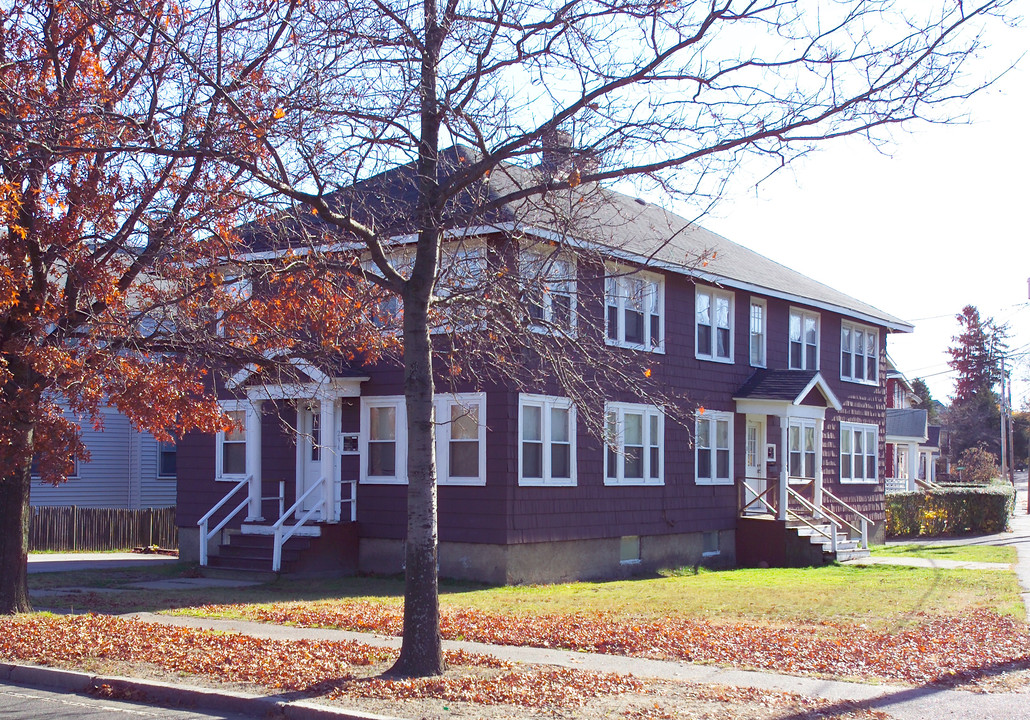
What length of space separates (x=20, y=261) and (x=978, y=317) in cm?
10674

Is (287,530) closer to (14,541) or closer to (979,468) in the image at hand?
(14,541)

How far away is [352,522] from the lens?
20.5 m

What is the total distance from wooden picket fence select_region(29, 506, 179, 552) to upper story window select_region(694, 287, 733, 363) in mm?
15457

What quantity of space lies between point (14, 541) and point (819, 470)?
1955 cm

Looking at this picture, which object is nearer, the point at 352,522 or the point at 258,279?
the point at 258,279

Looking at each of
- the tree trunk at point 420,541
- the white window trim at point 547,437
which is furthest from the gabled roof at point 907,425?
the tree trunk at point 420,541

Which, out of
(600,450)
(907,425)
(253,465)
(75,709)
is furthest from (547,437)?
(907,425)

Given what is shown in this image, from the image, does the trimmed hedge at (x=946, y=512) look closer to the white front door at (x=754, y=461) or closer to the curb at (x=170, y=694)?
the white front door at (x=754, y=461)

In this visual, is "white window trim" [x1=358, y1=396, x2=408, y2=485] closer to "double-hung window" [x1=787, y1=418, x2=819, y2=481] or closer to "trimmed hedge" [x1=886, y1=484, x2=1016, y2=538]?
"double-hung window" [x1=787, y1=418, x2=819, y2=481]

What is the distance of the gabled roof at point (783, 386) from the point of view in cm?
2423

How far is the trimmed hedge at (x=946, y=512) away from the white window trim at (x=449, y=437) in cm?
2103

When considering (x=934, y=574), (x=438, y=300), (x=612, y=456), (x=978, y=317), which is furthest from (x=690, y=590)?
(x=978, y=317)

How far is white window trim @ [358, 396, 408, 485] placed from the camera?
19938mm

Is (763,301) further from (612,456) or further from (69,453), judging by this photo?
(69,453)
